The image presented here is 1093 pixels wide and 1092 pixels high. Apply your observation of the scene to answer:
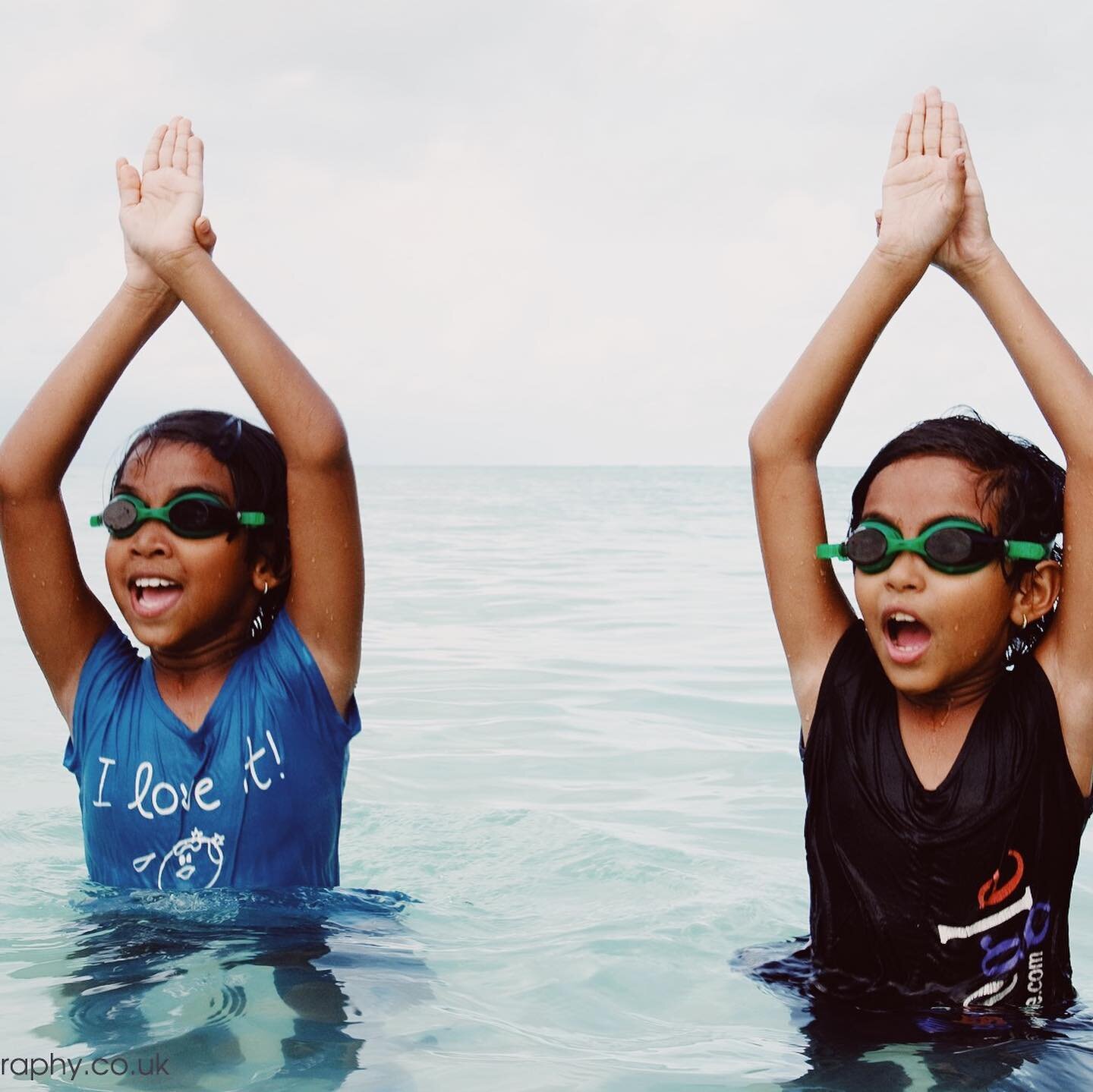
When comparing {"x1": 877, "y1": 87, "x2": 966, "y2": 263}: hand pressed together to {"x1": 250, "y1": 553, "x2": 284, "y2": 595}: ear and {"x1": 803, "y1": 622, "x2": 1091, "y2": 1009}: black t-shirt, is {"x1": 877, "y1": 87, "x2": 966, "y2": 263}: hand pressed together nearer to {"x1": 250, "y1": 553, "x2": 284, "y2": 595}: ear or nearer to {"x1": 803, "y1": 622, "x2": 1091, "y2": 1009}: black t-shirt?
{"x1": 803, "y1": 622, "x2": 1091, "y2": 1009}: black t-shirt

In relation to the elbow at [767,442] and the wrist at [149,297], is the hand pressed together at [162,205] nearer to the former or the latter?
the wrist at [149,297]

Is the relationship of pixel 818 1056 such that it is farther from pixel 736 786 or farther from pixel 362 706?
pixel 362 706

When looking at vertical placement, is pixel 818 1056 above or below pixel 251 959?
below

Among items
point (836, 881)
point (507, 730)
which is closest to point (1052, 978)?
point (836, 881)

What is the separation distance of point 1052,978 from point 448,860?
99.7 inches

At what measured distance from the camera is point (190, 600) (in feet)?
11.5

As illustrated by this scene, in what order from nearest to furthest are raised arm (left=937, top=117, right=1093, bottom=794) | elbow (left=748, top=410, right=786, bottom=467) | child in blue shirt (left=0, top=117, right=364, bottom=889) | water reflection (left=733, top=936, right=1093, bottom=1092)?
water reflection (left=733, top=936, right=1093, bottom=1092)
raised arm (left=937, top=117, right=1093, bottom=794)
elbow (left=748, top=410, right=786, bottom=467)
child in blue shirt (left=0, top=117, right=364, bottom=889)

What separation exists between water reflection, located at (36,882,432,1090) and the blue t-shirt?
7 cm

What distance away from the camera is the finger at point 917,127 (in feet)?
10.2

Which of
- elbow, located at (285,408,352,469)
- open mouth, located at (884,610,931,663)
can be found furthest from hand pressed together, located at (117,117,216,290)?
open mouth, located at (884,610,931,663)

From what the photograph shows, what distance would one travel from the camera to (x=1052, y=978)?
3.11 metres

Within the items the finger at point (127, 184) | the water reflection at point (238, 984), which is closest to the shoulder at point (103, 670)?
the water reflection at point (238, 984)

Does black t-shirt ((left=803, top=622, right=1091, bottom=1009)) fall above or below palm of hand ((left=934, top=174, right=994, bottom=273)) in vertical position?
below

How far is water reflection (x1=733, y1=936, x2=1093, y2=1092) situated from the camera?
2803 mm
